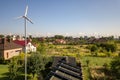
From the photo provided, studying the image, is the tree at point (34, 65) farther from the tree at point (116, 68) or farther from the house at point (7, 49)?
the house at point (7, 49)

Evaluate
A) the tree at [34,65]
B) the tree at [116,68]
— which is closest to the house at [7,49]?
the tree at [34,65]

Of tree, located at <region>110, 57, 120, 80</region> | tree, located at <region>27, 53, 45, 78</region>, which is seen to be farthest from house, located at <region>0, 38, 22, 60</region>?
tree, located at <region>110, 57, 120, 80</region>

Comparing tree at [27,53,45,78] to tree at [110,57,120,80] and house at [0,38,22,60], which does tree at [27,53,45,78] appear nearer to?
tree at [110,57,120,80]

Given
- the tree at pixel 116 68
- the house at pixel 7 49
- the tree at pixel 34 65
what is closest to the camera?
the tree at pixel 34 65

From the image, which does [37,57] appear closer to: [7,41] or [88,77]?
[88,77]

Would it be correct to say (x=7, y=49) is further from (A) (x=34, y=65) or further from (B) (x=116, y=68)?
(B) (x=116, y=68)

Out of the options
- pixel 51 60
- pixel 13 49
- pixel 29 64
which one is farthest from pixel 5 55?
pixel 29 64

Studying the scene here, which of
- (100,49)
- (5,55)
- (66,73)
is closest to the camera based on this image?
(66,73)

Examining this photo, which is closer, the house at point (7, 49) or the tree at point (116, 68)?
the tree at point (116, 68)

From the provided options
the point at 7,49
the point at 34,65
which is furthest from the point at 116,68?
the point at 7,49

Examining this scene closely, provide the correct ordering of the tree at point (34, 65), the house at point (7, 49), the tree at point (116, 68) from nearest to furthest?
the tree at point (34, 65) → the tree at point (116, 68) → the house at point (7, 49)

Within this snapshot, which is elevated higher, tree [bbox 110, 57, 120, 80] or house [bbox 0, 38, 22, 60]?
house [bbox 0, 38, 22, 60]
